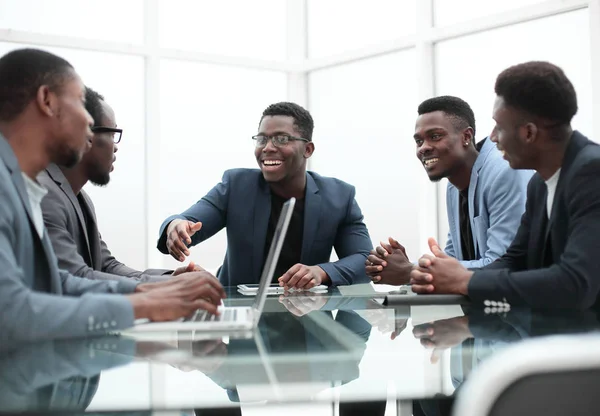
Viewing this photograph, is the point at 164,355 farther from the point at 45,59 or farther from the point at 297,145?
the point at 297,145

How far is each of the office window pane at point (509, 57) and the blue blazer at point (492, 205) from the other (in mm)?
1562

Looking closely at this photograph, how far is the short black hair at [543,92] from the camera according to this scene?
2.10 meters

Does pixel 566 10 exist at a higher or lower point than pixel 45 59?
higher

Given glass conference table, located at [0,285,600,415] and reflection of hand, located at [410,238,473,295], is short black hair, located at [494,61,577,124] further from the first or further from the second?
glass conference table, located at [0,285,600,415]

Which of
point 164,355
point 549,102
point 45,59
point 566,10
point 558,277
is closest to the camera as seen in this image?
point 164,355

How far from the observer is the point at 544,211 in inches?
86.4

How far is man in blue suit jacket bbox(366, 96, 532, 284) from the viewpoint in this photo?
2861mm

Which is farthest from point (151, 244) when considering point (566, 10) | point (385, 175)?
point (566, 10)

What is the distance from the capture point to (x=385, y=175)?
6.43 m

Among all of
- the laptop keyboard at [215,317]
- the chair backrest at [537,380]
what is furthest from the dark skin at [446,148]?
the chair backrest at [537,380]

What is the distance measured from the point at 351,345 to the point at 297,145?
2.29 m

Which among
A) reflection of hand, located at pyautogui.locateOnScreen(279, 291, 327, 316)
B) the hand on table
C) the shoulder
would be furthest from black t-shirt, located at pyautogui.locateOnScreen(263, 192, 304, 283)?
the hand on table

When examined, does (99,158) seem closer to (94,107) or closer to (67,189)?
(94,107)

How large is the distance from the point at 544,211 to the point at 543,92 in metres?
0.39
